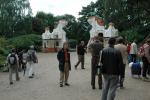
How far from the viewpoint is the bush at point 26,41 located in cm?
6366

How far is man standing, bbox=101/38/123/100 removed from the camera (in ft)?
33.0

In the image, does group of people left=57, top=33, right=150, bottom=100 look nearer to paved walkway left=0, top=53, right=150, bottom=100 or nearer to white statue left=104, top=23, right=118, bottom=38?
paved walkway left=0, top=53, right=150, bottom=100

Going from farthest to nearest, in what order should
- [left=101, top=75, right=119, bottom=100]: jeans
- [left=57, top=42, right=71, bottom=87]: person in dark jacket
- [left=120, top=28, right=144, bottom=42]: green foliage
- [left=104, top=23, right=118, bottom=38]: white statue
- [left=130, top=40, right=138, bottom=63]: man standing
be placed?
[left=104, top=23, right=118, bottom=38]: white statue
[left=120, top=28, right=144, bottom=42]: green foliage
[left=130, top=40, right=138, bottom=63]: man standing
[left=57, top=42, right=71, bottom=87]: person in dark jacket
[left=101, top=75, right=119, bottom=100]: jeans

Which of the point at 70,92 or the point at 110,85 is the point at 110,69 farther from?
the point at 70,92

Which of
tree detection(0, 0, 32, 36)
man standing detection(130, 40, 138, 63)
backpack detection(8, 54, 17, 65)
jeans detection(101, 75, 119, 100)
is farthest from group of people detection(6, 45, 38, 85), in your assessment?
tree detection(0, 0, 32, 36)

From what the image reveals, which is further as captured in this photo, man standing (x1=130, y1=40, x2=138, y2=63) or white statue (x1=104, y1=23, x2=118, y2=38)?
white statue (x1=104, y1=23, x2=118, y2=38)

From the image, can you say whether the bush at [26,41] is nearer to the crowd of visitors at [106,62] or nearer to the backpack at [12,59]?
the crowd of visitors at [106,62]

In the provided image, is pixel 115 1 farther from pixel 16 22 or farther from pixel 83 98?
pixel 16 22

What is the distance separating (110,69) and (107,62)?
248 millimetres

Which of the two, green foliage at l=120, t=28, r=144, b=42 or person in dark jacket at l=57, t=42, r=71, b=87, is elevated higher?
green foliage at l=120, t=28, r=144, b=42

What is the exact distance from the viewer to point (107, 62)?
33.7 feet

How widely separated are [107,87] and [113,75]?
370 mm

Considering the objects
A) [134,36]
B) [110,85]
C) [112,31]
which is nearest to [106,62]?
[110,85]

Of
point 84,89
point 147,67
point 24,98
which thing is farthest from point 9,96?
point 147,67
